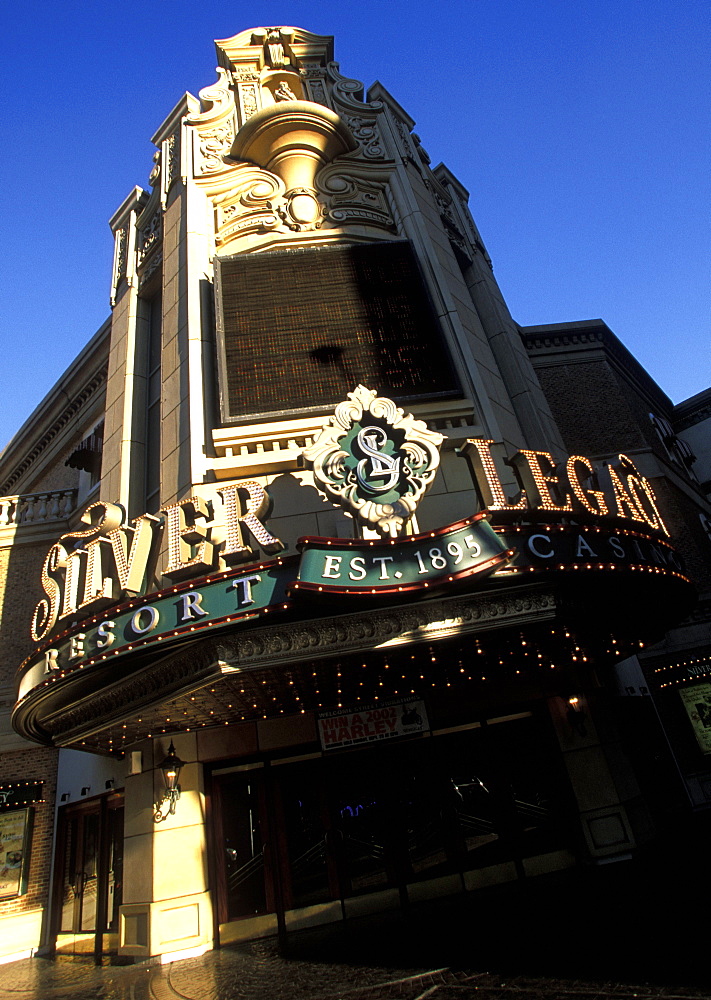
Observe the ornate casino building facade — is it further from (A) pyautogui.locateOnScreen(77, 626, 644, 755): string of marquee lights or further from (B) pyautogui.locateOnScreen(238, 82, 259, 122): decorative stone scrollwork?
(B) pyautogui.locateOnScreen(238, 82, 259, 122): decorative stone scrollwork

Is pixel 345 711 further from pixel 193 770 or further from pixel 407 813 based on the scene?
pixel 193 770

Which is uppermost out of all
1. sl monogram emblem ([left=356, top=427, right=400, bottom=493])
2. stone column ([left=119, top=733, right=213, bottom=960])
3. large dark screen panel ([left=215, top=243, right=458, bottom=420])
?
large dark screen panel ([left=215, top=243, right=458, bottom=420])

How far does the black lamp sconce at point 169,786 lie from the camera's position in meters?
9.66

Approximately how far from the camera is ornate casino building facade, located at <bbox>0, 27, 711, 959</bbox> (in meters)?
8.04

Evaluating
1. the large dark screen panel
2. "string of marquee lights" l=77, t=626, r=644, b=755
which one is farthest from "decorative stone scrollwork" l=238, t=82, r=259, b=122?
"string of marquee lights" l=77, t=626, r=644, b=755

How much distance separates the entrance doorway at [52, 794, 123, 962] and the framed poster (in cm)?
73

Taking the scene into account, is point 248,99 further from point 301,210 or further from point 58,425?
point 58,425

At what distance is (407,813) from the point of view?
10492 millimetres

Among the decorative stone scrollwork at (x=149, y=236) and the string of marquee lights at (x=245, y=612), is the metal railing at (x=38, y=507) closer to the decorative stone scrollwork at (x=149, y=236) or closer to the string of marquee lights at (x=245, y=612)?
the decorative stone scrollwork at (x=149, y=236)

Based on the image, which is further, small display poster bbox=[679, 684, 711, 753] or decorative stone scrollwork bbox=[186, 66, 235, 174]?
decorative stone scrollwork bbox=[186, 66, 235, 174]

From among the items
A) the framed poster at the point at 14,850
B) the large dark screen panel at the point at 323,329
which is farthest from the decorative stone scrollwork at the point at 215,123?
the framed poster at the point at 14,850

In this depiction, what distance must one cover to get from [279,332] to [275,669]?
8.23m

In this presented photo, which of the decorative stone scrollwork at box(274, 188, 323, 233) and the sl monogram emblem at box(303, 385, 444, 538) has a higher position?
the decorative stone scrollwork at box(274, 188, 323, 233)

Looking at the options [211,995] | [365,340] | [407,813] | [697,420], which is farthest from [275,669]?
[697,420]
